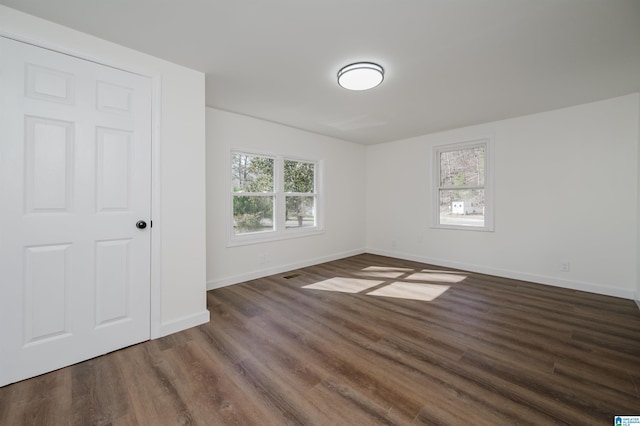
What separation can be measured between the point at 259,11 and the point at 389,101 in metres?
2.00

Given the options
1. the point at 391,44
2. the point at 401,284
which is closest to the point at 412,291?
the point at 401,284

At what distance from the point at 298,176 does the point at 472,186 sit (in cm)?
299

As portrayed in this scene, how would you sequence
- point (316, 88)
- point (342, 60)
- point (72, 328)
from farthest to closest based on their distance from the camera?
point (316, 88)
point (342, 60)
point (72, 328)

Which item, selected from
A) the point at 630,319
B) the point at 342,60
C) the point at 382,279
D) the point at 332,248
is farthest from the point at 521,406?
the point at 332,248

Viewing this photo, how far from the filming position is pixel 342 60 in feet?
7.84

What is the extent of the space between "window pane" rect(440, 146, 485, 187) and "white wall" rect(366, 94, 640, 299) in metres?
0.24

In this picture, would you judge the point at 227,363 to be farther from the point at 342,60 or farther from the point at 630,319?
the point at 630,319

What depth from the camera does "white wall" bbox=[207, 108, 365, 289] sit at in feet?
12.0

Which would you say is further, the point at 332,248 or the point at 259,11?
the point at 332,248

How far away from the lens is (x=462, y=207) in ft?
15.4

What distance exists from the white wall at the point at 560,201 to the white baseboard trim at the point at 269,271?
5.92 feet

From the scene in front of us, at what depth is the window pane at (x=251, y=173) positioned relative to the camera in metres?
3.94

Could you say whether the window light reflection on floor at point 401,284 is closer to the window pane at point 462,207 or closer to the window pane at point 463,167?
the window pane at point 462,207

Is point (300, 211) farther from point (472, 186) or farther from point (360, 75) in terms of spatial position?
point (472, 186)
